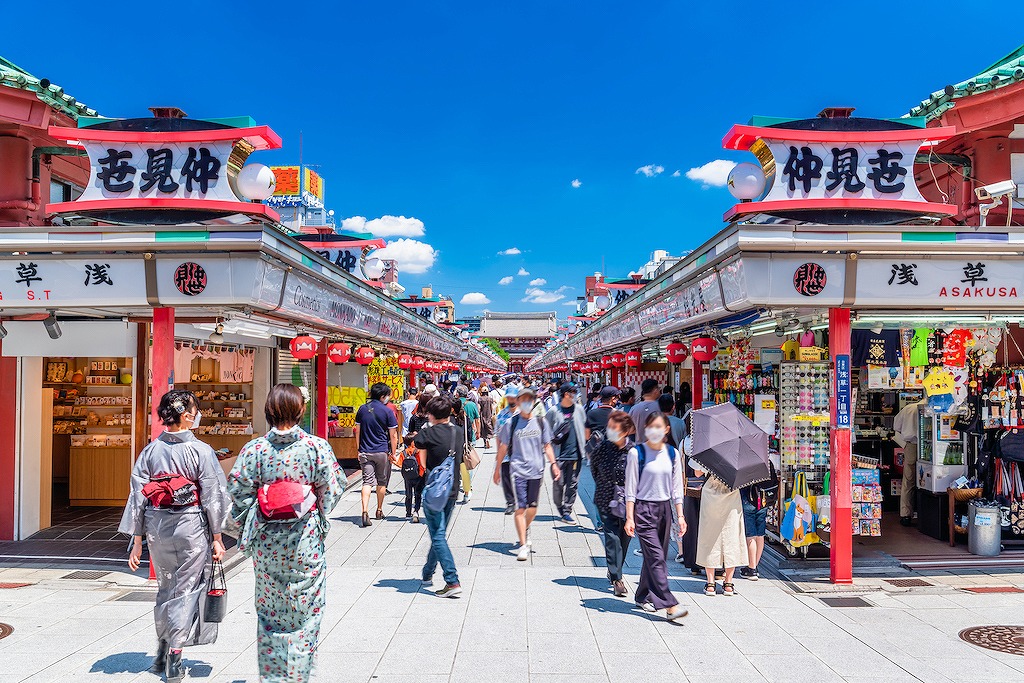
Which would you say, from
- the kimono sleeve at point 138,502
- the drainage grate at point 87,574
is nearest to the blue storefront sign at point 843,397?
the kimono sleeve at point 138,502

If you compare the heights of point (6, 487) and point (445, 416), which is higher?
point (445, 416)

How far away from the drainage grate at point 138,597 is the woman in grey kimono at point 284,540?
3593 millimetres

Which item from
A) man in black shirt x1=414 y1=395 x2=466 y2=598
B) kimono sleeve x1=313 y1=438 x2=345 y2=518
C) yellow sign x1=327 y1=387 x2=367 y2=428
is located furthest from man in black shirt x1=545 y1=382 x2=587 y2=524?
yellow sign x1=327 y1=387 x2=367 y2=428

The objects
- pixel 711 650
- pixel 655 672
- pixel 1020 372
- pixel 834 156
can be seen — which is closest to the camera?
pixel 655 672

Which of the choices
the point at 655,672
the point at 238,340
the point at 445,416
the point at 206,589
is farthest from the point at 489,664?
the point at 238,340

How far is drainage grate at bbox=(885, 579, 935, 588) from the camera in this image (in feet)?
24.8

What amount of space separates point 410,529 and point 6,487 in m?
5.58

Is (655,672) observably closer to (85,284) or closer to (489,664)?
(489,664)

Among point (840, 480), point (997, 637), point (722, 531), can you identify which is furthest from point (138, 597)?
point (997, 637)

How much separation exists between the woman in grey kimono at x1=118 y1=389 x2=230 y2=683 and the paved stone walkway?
0.33m

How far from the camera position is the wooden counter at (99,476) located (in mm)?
12141

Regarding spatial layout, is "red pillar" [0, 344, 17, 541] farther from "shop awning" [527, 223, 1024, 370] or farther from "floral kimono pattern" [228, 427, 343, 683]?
"shop awning" [527, 223, 1024, 370]

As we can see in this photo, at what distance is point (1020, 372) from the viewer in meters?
8.92

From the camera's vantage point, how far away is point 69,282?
770 centimetres
